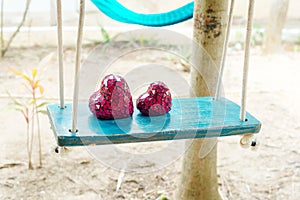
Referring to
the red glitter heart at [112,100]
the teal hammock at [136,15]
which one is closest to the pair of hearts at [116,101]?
the red glitter heart at [112,100]

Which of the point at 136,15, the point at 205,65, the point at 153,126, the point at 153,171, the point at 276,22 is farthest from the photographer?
the point at 276,22

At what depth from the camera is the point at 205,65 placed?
1336mm

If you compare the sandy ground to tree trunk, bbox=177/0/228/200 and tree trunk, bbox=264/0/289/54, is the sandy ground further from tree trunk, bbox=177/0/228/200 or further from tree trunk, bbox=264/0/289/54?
tree trunk, bbox=264/0/289/54

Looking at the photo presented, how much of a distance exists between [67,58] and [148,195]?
1858 millimetres

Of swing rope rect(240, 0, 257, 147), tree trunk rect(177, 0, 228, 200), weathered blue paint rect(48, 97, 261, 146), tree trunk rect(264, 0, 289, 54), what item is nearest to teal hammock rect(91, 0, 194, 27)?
tree trunk rect(177, 0, 228, 200)

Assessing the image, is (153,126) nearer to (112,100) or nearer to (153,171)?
(112,100)

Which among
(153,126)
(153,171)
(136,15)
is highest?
(136,15)

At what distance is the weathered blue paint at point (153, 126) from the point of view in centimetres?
91

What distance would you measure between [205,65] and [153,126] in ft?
1.43

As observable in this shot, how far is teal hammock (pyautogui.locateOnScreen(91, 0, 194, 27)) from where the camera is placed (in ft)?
4.54

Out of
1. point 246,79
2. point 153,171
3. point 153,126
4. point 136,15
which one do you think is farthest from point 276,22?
point 153,126

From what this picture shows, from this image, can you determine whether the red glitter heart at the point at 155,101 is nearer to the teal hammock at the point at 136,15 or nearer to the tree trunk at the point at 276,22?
the teal hammock at the point at 136,15

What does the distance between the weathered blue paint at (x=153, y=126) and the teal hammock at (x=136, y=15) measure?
1.33 feet

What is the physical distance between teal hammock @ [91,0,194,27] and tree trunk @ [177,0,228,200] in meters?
0.20
